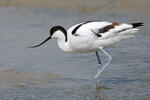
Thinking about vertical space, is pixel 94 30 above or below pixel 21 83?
above

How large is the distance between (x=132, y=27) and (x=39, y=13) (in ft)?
16.0

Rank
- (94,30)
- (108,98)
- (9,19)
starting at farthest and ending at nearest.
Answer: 1. (9,19)
2. (94,30)
3. (108,98)

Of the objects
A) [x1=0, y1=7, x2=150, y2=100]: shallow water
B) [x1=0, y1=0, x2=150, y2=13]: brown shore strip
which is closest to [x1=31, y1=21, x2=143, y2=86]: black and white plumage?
[x1=0, y1=7, x2=150, y2=100]: shallow water

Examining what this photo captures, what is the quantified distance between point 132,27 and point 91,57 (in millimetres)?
1493

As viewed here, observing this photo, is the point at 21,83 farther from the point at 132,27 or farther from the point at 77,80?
the point at 132,27

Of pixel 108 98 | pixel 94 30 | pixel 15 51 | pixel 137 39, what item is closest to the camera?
pixel 108 98

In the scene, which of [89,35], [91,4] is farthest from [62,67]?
[91,4]

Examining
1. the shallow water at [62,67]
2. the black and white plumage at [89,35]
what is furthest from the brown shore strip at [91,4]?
the black and white plumage at [89,35]

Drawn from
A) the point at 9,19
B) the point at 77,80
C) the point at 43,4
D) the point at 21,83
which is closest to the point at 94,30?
the point at 77,80

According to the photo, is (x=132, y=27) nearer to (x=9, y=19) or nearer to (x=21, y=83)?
(x=21, y=83)

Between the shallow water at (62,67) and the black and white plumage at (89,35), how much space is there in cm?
43

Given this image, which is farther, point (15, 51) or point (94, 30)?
point (15, 51)

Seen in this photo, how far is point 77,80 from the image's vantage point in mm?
7098

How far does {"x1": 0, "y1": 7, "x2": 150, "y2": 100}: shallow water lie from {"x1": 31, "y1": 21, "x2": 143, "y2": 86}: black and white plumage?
0.43m
